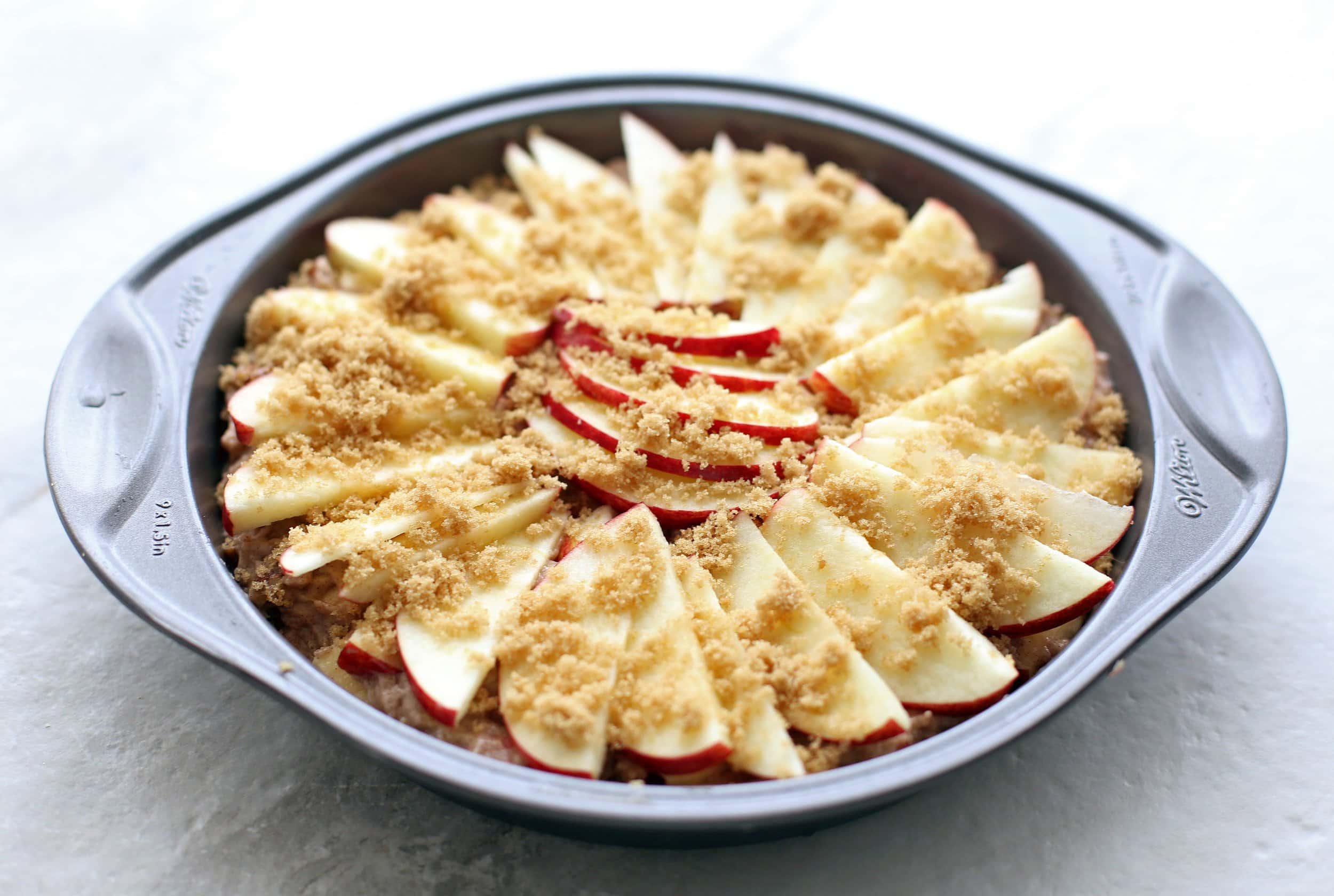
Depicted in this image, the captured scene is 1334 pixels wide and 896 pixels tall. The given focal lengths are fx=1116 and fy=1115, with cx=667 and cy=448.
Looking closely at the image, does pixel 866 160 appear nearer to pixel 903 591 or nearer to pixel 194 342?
pixel 903 591

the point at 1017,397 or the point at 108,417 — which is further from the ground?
the point at 1017,397

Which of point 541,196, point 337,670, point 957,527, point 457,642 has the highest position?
point 541,196

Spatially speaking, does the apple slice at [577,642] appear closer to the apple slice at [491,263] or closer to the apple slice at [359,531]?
the apple slice at [359,531]

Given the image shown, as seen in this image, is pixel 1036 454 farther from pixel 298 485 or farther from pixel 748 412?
pixel 298 485

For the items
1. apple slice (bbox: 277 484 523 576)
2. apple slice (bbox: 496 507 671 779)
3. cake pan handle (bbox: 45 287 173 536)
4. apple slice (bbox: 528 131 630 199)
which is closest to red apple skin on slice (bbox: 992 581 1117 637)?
apple slice (bbox: 496 507 671 779)

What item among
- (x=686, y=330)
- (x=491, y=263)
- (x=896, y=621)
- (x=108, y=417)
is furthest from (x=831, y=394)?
(x=108, y=417)

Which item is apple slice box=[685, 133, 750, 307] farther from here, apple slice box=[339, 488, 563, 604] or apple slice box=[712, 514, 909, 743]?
apple slice box=[712, 514, 909, 743]

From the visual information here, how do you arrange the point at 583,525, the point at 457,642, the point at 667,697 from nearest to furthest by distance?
the point at 667,697
the point at 457,642
the point at 583,525

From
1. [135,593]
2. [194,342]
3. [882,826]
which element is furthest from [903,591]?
[194,342]
